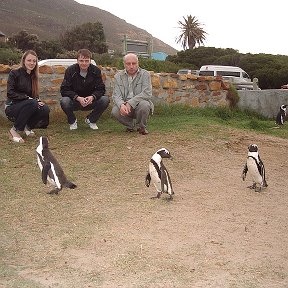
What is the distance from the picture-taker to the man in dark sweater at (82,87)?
7.06m

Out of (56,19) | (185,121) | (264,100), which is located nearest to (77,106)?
(185,121)

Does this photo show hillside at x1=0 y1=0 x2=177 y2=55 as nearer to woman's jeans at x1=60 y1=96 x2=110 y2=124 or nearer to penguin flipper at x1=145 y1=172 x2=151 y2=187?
woman's jeans at x1=60 y1=96 x2=110 y2=124

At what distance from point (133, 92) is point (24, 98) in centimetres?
156

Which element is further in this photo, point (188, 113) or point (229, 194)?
point (188, 113)

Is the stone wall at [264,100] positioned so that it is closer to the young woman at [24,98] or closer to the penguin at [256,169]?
the young woman at [24,98]

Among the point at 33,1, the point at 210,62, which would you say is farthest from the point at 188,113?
the point at 33,1

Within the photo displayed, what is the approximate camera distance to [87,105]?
7086 millimetres

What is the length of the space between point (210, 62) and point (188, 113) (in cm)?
2859

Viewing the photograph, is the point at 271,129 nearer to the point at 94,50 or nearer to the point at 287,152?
the point at 287,152

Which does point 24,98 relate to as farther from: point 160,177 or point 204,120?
point 204,120

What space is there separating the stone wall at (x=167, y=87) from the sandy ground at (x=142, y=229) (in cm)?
265

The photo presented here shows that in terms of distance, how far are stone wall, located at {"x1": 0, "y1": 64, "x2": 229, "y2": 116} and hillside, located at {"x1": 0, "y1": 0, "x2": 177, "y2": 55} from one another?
204 feet

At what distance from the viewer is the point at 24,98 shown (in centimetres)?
667

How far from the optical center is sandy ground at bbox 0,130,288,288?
2.96m
